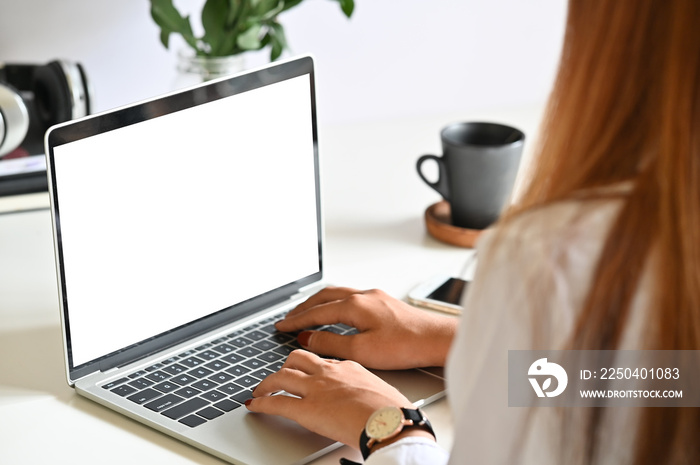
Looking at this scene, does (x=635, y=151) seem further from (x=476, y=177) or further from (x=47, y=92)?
(x=47, y=92)

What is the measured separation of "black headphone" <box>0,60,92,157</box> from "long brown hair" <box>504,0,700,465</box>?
2.98 ft

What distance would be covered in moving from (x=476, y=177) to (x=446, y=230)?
8 centimetres

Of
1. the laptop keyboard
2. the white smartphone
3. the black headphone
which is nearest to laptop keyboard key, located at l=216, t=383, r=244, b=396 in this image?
the laptop keyboard

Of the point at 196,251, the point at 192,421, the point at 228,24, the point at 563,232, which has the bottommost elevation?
the point at 192,421

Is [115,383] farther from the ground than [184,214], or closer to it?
closer to it

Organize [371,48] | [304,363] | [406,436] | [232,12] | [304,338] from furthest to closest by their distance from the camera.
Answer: [371,48]
[232,12]
[304,338]
[304,363]
[406,436]

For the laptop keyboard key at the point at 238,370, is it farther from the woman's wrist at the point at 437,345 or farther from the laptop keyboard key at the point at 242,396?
the woman's wrist at the point at 437,345

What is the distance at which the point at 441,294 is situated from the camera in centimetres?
102

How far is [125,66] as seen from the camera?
4.79 feet

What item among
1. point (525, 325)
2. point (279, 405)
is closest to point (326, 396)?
point (279, 405)

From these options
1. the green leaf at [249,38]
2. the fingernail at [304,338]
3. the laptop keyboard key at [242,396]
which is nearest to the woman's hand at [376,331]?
the fingernail at [304,338]

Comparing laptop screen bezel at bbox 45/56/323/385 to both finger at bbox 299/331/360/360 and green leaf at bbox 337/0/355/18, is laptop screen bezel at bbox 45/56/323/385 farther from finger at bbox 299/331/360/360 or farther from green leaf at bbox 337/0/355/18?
green leaf at bbox 337/0/355/18

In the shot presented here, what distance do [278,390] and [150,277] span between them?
0.57 feet

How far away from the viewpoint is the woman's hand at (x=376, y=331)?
838mm
